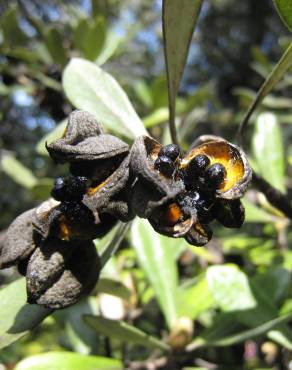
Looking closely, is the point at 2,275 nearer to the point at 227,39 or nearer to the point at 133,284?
the point at 133,284

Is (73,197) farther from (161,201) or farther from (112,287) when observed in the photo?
(112,287)

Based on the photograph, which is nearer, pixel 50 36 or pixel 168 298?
pixel 168 298

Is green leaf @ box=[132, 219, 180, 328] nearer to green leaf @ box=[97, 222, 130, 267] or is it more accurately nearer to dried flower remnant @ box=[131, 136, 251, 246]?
green leaf @ box=[97, 222, 130, 267]

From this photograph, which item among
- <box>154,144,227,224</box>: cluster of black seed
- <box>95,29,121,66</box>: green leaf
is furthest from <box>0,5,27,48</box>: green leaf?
<box>154,144,227,224</box>: cluster of black seed

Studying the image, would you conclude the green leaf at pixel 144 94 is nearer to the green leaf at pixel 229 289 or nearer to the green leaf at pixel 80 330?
the green leaf at pixel 80 330

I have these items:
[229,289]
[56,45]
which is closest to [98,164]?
[229,289]

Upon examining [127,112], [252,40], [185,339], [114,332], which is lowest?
[252,40]

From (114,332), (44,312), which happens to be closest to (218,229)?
(114,332)
